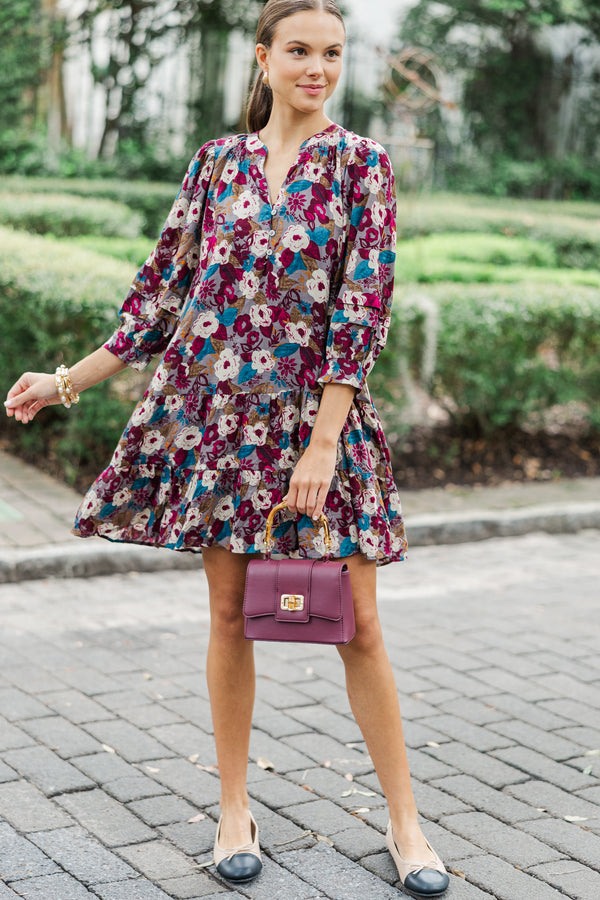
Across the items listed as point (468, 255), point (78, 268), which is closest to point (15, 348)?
point (78, 268)

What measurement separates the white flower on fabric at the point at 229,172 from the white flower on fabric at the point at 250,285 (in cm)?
24

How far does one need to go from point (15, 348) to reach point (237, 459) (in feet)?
14.9

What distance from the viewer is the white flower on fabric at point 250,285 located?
2.50 metres

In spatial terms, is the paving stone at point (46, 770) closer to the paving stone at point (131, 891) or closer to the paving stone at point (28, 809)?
the paving stone at point (28, 809)

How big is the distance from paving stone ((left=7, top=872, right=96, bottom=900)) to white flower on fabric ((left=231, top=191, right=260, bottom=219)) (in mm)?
1594

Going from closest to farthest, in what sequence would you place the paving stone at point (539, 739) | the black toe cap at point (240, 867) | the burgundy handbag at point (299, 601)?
the burgundy handbag at point (299, 601) < the black toe cap at point (240, 867) < the paving stone at point (539, 739)

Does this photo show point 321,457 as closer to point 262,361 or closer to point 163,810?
point 262,361

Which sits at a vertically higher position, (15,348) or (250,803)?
(15,348)

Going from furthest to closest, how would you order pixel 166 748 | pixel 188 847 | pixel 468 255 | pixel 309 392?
pixel 468 255, pixel 166 748, pixel 188 847, pixel 309 392

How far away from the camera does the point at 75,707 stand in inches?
144

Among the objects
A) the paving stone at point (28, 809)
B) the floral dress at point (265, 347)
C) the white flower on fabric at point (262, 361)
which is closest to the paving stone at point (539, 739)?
the floral dress at point (265, 347)

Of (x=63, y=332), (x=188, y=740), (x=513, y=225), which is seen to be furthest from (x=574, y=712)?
(x=513, y=225)

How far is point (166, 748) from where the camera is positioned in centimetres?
339

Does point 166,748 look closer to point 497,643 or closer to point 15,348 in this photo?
point 497,643
